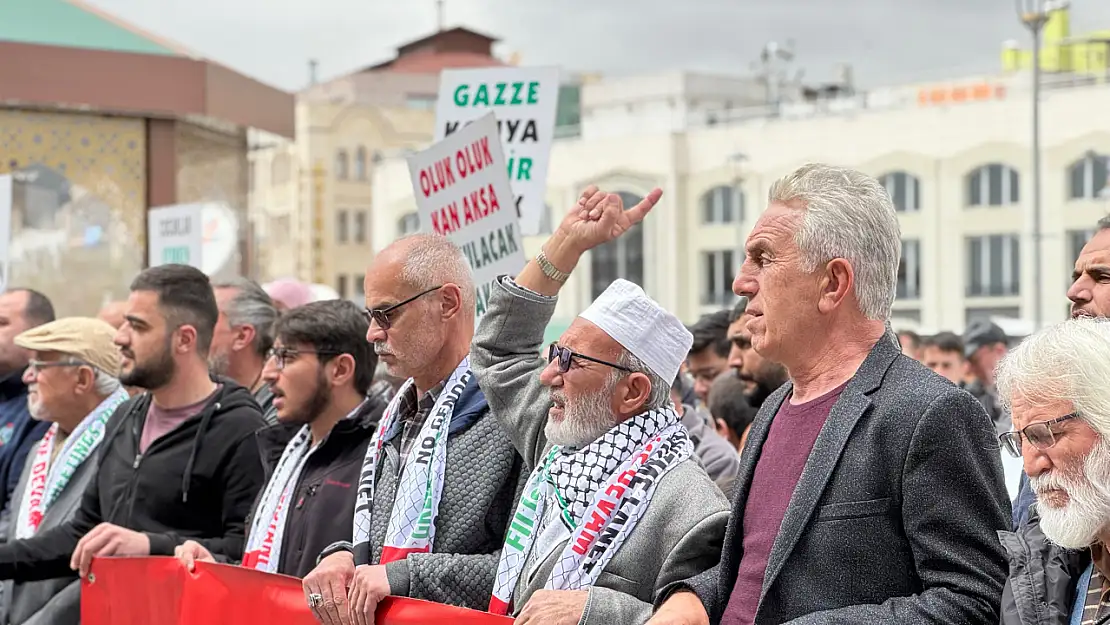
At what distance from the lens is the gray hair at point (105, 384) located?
725 cm

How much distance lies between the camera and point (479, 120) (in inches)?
260

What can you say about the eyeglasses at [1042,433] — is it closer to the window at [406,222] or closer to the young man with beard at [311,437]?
the young man with beard at [311,437]

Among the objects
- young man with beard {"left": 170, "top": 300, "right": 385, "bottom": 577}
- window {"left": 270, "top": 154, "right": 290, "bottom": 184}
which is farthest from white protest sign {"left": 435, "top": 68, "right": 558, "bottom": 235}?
window {"left": 270, "top": 154, "right": 290, "bottom": 184}

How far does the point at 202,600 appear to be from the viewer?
5262 millimetres

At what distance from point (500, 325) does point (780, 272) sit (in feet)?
4.18

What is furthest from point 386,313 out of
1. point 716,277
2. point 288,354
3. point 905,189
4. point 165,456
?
A: point 716,277

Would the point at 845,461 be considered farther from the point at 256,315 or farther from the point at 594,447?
the point at 256,315

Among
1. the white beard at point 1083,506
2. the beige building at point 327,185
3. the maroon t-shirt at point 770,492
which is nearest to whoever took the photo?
the white beard at point 1083,506

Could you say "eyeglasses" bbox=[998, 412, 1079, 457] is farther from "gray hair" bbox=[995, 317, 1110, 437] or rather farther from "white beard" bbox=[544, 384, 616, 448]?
"white beard" bbox=[544, 384, 616, 448]

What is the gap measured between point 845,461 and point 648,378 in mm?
1004

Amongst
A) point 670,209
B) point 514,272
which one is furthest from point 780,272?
point 670,209

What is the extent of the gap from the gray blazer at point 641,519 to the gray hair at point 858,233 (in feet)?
2.40

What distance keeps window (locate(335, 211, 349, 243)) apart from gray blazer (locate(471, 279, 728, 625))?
67758 mm

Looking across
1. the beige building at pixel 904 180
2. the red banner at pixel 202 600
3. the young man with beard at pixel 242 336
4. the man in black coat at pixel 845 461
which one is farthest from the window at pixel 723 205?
the man in black coat at pixel 845 461
